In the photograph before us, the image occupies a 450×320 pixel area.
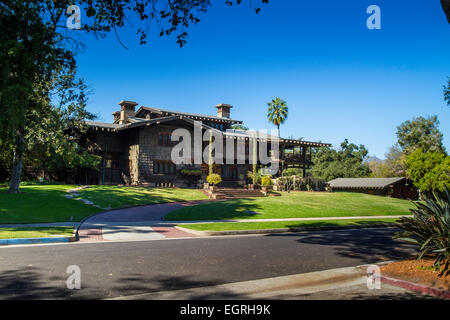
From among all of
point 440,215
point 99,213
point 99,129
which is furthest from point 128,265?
point 99,129

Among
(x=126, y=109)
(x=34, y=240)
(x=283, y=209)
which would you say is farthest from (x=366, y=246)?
(x=126, y=109)

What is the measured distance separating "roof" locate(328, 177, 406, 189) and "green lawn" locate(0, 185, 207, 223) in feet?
90.5

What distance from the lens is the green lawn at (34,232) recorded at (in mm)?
11125

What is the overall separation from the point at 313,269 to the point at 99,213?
15.1 meters

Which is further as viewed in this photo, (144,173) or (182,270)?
(144,173)

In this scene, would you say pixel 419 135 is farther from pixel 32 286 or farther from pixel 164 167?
pixel 32 286

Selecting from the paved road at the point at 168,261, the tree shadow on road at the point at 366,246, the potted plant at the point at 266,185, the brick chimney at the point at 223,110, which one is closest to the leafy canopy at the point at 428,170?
the potted plant at the point at 266,185

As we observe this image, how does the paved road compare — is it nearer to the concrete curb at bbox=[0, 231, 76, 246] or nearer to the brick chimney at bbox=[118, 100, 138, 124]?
the concrete curb at bbox=[0, 231, 76, 246]

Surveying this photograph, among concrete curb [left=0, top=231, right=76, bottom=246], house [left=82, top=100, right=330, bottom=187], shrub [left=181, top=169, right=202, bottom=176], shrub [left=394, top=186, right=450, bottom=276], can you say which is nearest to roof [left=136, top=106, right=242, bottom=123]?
house [left=82, top=100, right=330, bottom=187]

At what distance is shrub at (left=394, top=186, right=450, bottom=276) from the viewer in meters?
6.78

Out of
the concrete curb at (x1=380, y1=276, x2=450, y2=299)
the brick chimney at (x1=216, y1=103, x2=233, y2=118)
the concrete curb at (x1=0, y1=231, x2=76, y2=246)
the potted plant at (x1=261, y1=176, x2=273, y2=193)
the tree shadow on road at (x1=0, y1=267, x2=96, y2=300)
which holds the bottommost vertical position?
the concrete curb at (x1=0, y1=231, x2=76, y2=246)

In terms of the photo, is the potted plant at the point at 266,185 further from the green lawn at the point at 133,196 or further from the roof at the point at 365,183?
the roof at the point at 365,183

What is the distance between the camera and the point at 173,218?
1816 centimetres

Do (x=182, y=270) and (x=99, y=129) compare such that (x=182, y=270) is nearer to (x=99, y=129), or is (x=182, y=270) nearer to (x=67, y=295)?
(x=67, y=295)
